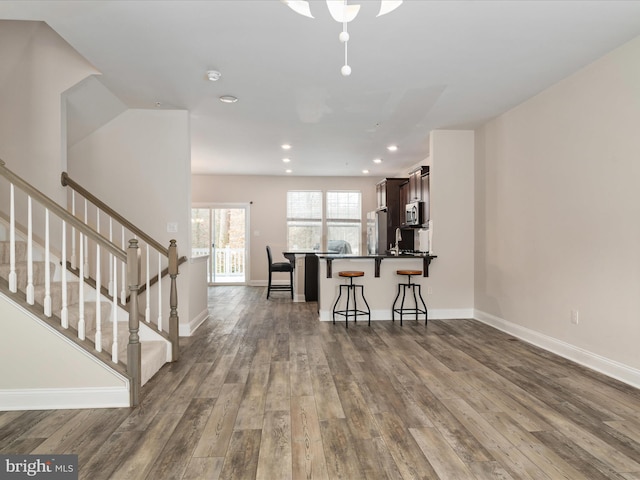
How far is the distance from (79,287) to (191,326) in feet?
5.88

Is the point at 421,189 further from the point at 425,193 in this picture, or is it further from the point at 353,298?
the point at 353,298

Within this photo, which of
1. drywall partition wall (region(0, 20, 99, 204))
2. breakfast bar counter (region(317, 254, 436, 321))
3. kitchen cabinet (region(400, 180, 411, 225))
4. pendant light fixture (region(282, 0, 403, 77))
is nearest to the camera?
pendant light fixture (region(282, 0, 403, 77))

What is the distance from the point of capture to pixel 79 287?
3.02 metres

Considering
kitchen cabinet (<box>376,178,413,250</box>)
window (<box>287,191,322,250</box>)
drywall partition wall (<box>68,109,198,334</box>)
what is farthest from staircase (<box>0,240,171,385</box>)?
window (<box>287,191,322,250</box>)

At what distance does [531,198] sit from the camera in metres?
4.19

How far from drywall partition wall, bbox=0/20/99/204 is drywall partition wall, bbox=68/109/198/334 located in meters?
0.85

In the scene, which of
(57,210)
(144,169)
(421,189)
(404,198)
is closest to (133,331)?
(57,210)

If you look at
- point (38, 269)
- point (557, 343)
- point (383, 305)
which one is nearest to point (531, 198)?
point (557, 343)

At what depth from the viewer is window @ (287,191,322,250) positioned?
941 cm

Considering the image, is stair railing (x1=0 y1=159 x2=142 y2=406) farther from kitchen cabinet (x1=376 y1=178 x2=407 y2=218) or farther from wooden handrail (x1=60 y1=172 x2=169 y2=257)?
kitchen cabinet (x1=376 y1=178 x2=407 y2=218)

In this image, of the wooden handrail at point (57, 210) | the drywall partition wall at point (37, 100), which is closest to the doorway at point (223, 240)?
the drywall partition wall at point (37, 100)

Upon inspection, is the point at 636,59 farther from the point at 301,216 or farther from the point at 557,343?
the point at 301,216

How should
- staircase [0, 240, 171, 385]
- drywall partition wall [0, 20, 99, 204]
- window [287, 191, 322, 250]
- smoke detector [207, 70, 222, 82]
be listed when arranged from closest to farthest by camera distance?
staircase [0, 240, 171, 385]
smoke detector [207, 70, 222, 82]
drywall partition wall [0, 20, 99, 204]
window [287, 191, 322, 250]

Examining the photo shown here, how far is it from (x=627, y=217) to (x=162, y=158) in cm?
476
